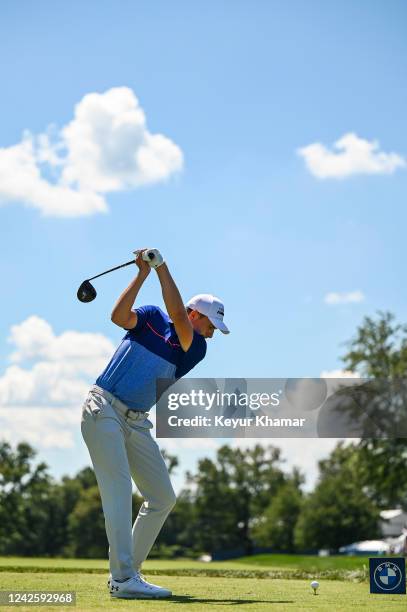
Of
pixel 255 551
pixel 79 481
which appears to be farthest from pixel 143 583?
pixel 79 481

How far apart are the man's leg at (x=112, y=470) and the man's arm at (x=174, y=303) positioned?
0.89 meters

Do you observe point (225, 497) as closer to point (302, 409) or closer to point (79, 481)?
point (79, 481)

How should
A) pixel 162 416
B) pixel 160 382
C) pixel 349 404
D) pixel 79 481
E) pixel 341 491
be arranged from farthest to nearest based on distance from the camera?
1. pixel 79 481
2. pixel 341 491
3. pixel 349 404
4. pixel 162 416
5. pixel 160 382

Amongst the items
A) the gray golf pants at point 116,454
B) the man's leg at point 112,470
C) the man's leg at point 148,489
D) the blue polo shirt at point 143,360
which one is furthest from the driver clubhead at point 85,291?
the man's leg at point 148,489

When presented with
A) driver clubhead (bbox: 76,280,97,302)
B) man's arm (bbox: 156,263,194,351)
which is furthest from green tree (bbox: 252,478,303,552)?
man's arm (bbox: 156,263,194,351)

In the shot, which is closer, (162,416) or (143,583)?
(143,583)

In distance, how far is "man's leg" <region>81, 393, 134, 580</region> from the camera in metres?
6.75

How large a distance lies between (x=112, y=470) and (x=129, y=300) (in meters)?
1.40

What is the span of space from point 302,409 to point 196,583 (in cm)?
589

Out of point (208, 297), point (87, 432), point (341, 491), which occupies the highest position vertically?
point (341, 491)

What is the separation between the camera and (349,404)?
42.1 metres

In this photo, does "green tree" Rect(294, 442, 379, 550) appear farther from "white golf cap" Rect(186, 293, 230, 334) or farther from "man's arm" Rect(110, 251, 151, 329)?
"man's arm" Rect(110, 251, 151, 329)

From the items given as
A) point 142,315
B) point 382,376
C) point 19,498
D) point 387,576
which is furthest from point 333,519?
point 142,315

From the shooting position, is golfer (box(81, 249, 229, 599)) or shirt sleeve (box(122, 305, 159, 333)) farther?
shirt sleeve (box(122, 305, 159, 333))
